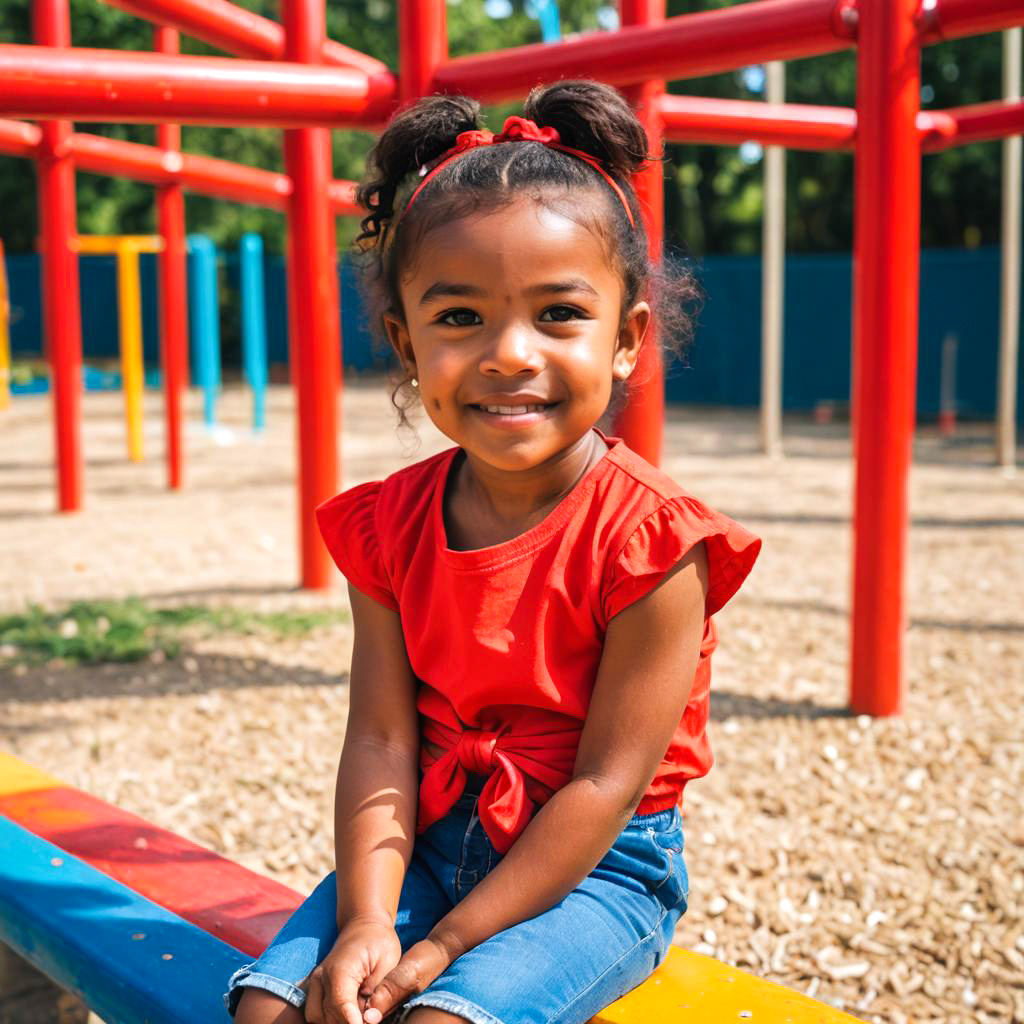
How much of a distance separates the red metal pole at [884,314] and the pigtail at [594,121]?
4.68ft

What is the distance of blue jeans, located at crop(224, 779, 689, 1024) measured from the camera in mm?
1308

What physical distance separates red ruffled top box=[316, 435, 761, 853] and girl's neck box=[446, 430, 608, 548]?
28 millimetres

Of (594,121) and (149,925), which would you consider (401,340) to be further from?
(149,925)

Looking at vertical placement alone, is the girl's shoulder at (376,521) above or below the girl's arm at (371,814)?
above

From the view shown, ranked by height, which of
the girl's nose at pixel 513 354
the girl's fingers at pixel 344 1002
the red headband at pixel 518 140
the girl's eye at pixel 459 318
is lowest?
the girl's fingers at pixel 344 1002

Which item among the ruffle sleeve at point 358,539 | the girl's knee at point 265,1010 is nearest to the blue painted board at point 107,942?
the girl's knee at point 265,1010

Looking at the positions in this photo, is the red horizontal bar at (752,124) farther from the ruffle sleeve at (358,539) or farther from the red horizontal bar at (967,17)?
the ruffle sleeve at (358,539)

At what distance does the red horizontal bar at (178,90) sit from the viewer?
2391mm

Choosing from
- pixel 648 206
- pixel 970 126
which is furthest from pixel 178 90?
pixel 970 126

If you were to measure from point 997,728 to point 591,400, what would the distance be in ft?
6.84

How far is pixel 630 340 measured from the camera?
5.36ft

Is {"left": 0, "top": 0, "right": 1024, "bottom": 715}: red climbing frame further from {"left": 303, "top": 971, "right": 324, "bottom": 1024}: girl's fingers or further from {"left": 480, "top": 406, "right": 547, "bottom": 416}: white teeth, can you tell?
{"left": 303, "top": 971, "right": 324, "bottom": 1024}: girl's fingers

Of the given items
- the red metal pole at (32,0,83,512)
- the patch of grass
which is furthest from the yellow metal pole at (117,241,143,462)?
the patch of grass

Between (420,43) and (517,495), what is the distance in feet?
6.05
